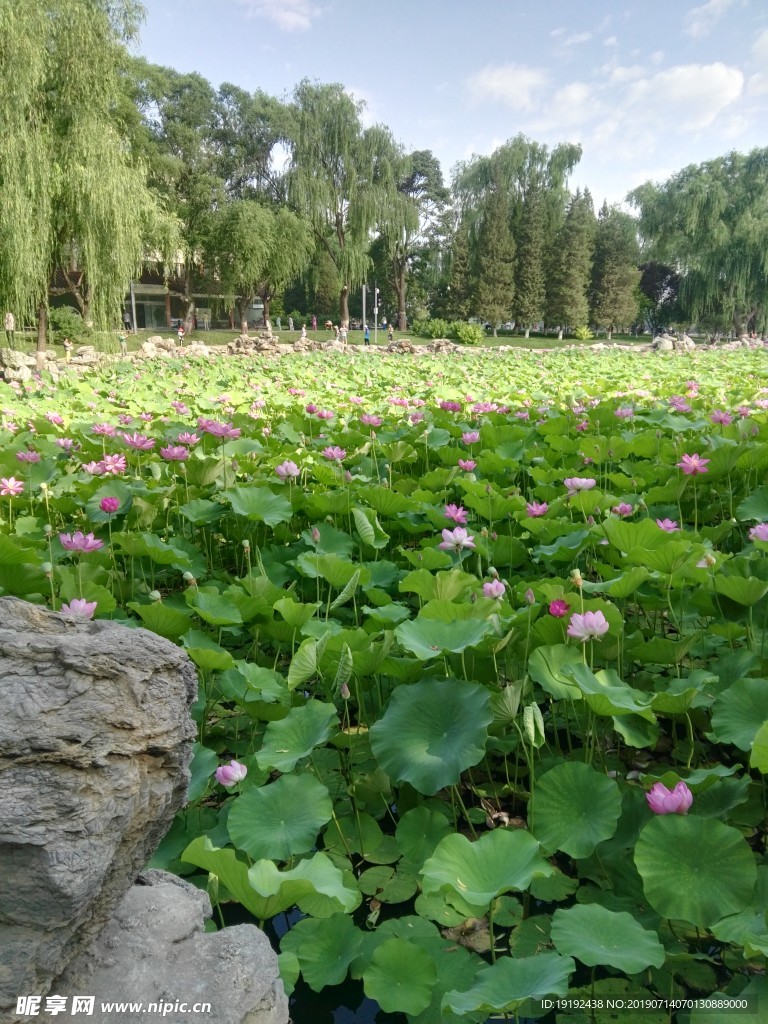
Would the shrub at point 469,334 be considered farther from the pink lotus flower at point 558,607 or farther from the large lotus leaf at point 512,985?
the large lotus leaf at point 512,985

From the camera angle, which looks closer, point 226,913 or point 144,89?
point 226,913

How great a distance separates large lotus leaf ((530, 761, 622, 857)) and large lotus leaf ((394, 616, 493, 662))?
0.29m

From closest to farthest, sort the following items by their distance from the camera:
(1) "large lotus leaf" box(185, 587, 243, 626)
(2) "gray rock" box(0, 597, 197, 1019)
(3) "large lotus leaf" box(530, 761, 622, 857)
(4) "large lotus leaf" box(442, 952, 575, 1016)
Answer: (2) "gray rock" box(0, 597, 197, 1019)
(4) "large lotus leaf" box(442, 952, 575, 1016)
(3) "large lotus leaf" box(530, 761, 622, 857)
(1) "large lotus leaf" box(185, 587, 243, 626)

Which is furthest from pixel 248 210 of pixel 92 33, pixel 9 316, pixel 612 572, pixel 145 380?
pixel 612 572

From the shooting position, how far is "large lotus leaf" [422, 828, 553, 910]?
0.98 m

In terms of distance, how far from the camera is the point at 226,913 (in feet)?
4.28

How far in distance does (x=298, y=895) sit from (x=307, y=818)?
0.83 ft

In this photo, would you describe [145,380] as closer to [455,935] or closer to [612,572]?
[612,572]

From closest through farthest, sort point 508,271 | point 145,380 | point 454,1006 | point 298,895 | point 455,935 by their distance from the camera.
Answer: point 454,1006 → point 298,895 → point 455,935 → point 145,380 → point 508,271

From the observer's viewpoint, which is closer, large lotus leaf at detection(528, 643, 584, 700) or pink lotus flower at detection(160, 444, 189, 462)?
large lotus leaf at detection(528, 643, 584, 700)

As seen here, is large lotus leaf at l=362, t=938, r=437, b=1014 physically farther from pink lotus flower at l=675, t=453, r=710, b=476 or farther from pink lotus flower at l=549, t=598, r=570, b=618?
pink lotus flower at l=675, t=453, r=710, b=476

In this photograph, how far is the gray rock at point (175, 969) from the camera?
0.80 meters

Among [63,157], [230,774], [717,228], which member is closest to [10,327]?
[63,157]

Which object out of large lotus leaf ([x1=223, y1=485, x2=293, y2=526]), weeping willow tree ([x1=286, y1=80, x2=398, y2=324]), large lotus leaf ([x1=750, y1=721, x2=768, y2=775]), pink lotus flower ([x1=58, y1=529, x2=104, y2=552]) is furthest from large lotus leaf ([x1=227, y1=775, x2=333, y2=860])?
weeping willow tree ([x1=286, y1=80, x2=398, y2=324])
